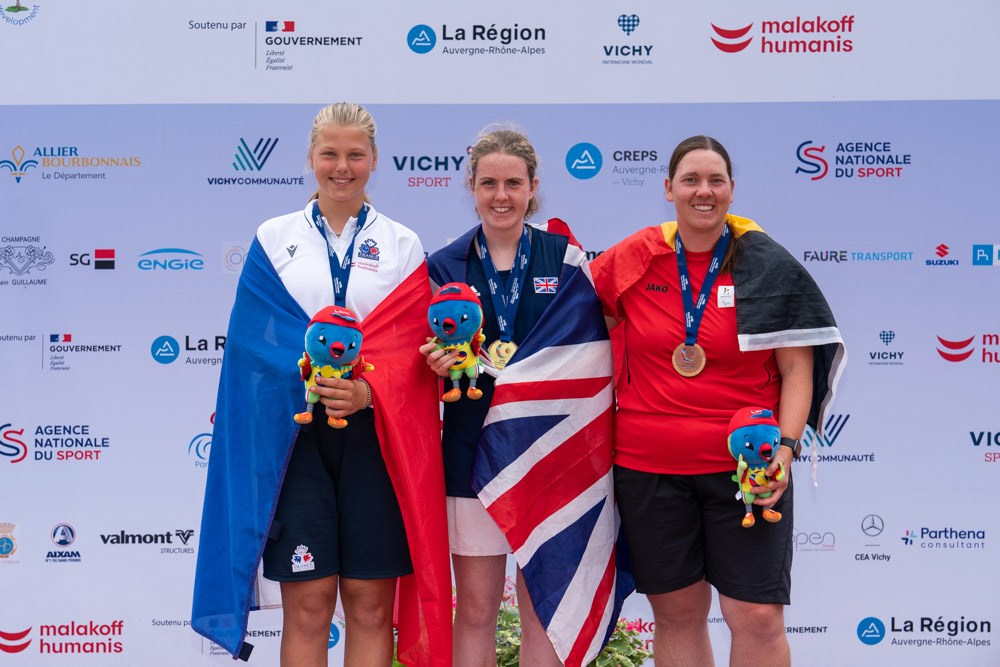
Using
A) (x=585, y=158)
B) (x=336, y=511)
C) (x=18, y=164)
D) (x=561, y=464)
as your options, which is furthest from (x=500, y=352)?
(x=18, y=164)

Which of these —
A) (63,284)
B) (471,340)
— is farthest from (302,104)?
(471,340)

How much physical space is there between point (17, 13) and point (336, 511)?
345 cm

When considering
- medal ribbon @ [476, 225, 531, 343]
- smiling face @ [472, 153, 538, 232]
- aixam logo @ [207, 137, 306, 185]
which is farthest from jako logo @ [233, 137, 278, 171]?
medal ribbon @ [476, 225, 531, 343]

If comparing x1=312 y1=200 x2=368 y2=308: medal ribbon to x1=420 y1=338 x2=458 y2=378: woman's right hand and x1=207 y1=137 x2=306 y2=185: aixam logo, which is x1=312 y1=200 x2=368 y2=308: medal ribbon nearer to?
x1=420 y1=338 x2=458 y2=378: woman's right hand

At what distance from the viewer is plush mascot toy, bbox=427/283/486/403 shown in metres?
2.69

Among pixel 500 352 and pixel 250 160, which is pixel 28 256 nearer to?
pixel 250 160

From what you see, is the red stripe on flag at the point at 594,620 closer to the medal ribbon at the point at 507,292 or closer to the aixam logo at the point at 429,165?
the medal ribbon at the point at 507,292

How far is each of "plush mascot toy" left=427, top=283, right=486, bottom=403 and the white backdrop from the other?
6.47 feet

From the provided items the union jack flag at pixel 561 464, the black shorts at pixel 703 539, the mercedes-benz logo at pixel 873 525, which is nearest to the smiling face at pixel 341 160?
the union jack flag at pixel 561 464

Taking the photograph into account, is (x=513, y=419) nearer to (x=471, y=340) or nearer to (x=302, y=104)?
(x=471, y=340)

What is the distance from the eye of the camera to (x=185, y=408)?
466 centimetres

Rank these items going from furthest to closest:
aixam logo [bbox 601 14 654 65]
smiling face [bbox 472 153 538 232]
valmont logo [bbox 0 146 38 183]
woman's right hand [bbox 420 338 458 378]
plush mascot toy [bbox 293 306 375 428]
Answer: valmont logo [bbox 0 146 38 183] → aixam logo [bbox 601 14 654 65] → smiling face [bbox 472 153 538 232] → woman's right hand [bbox 420 338 458 378] → plush mascot toy [bbox 293 306 375 428]

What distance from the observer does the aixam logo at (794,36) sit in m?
4.55

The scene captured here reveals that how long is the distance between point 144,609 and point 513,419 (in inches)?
109
